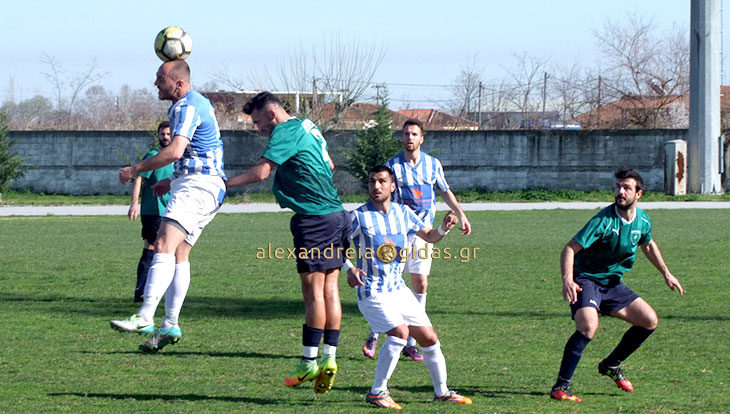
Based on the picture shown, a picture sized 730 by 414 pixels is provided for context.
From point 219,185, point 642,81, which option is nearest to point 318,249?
point 219,185

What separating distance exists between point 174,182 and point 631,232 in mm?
3373

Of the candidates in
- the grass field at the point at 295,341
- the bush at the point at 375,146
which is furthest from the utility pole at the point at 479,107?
the grass field at the point at 295,341

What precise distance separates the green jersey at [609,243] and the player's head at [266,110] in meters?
2.16

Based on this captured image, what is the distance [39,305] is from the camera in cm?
985

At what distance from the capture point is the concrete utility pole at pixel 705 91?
28875mm

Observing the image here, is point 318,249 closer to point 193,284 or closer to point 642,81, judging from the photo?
point 193,284

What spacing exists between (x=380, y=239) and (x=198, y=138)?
6.36ft

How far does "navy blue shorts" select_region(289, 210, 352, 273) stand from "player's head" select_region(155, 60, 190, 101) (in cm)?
161

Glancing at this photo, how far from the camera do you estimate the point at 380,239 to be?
599 cm

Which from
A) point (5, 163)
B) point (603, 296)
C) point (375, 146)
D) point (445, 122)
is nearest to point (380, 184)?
point (603, 296)

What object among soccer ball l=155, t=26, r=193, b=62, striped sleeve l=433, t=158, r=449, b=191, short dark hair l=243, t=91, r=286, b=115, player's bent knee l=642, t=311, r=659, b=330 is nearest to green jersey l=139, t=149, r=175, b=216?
soccer ball l=155, t=26, r=193, b=62

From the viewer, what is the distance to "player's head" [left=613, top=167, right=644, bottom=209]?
6.09m

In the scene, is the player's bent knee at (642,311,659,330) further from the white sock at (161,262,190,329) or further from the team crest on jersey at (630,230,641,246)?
the white sock at (161,262,190,329)

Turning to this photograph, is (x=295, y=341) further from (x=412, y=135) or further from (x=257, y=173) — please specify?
(x=257, y=173)
